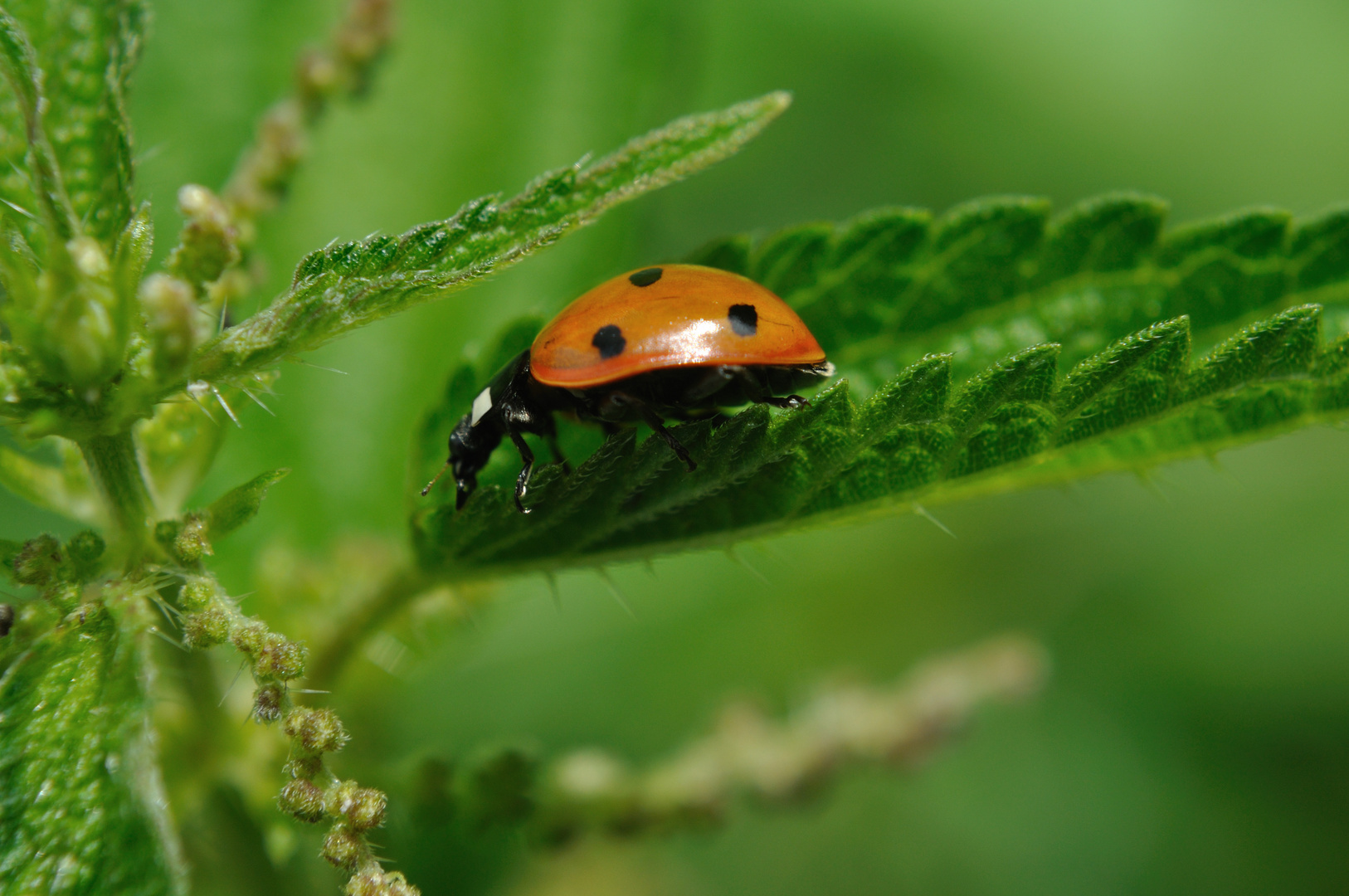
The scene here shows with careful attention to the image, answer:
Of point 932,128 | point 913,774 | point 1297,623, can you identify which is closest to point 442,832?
point 913,774

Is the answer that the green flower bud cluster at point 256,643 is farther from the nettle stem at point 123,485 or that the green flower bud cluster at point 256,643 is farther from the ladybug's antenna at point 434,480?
the ladybug's antenna at point 434,480

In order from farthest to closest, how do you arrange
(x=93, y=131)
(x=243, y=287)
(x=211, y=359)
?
(x=243, y=287) < (x=93, y=131) < (x=211, y=359)

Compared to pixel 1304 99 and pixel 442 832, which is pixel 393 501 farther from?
pixel 1304 99

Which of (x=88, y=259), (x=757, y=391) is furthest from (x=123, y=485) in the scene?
(x=757, y=391)

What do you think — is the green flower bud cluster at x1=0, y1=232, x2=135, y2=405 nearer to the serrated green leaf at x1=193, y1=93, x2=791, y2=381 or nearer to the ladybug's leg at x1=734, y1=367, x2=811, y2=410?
the serrated green leaf at x1=193, y1=93, x2=791, y2=381

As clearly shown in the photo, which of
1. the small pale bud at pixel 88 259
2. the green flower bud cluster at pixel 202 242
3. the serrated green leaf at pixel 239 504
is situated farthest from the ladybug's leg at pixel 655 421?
the small pale bud at pixel 88 259

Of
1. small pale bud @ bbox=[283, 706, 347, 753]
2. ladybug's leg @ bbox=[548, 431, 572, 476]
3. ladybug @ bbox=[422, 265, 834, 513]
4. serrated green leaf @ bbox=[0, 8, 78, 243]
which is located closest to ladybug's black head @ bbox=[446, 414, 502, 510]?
ladybug @ bbox=[422, 265, 834, 513]
